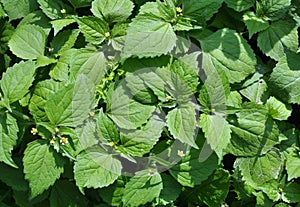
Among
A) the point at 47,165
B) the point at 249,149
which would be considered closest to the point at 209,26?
the point at 249,149

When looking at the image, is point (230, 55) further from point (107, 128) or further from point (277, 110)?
point (107, 128)

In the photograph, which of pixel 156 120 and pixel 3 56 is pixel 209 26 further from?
pixel 3 56

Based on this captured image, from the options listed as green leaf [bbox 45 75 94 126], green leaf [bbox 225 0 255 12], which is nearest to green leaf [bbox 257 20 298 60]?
green leaf [bbox 225 0 255 12]

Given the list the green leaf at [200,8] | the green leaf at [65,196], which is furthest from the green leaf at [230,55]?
the green leaf at [65,196]

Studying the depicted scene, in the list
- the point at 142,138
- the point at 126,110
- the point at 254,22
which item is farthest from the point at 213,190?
the point at 254,22

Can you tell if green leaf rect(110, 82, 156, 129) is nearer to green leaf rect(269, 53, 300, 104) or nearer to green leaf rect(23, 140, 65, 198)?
green leaf rect(23, 140, 65, 198)

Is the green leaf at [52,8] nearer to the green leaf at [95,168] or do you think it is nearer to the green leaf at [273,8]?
the green leaf at [95,168]
